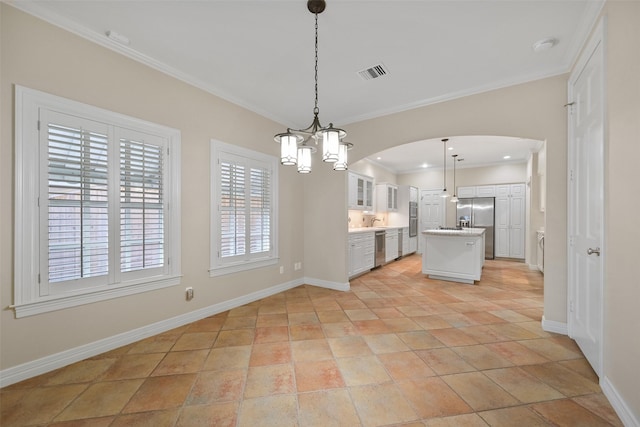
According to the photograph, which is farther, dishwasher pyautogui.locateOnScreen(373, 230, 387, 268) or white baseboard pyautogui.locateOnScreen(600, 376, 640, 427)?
dishwasher pyautogui.locateOnScreen(373, 230, 387, 268)

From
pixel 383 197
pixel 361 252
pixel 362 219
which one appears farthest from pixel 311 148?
pixel 383 197

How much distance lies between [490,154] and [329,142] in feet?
21.5

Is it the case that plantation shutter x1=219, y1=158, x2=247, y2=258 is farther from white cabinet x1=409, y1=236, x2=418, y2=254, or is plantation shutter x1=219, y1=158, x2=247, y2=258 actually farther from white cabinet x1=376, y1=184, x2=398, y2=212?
white cabinet x1=409, y1=236, x2=418, y2=254

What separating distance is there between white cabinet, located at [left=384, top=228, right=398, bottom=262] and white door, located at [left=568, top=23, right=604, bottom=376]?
3.97 m

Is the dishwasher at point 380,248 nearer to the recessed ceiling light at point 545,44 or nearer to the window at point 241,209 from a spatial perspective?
the window at point 241,209

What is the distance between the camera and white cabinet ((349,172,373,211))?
230 inches

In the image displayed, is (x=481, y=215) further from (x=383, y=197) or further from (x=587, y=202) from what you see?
(x=587, y=202)

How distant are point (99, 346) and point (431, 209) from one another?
338 inches

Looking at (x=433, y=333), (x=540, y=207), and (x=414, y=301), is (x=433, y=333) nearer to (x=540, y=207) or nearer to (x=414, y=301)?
(x=414, y=301)

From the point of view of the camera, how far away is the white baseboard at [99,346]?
193 centimetres

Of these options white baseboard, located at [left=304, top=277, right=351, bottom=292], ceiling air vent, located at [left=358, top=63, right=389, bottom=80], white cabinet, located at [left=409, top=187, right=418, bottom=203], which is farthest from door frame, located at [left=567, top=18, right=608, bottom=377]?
white cabinet, located at [left=409, top=187, right=418, bottom=203]

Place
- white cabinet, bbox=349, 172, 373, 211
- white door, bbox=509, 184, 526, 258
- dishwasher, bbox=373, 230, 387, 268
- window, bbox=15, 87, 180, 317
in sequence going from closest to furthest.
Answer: window, bbox=15, 87, 180, 317 → white cabinet, bbox=349, 172, 373, 211 → dishwasher, bbox=373, 230, 387, 268 → white door, bbox=509, 184, 526, 258

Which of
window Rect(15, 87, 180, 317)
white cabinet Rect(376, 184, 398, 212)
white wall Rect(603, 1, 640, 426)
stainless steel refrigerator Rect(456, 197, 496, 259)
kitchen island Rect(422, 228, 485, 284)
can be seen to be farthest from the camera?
stainless steel refrigerator Rect(456, 197, 496, 259)

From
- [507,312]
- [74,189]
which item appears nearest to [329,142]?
[74,189]
